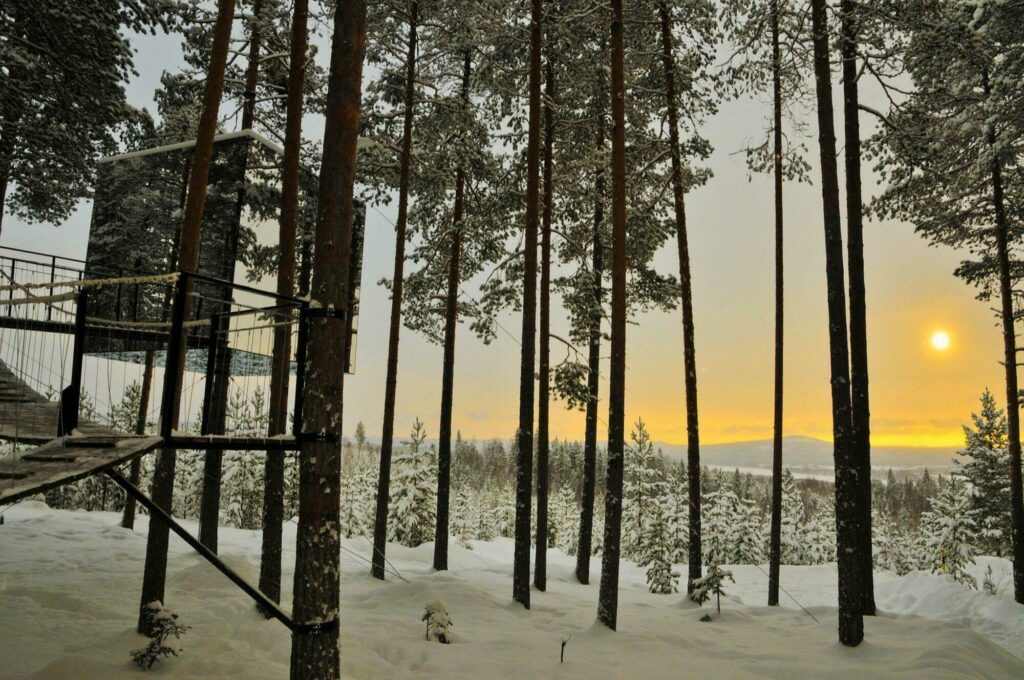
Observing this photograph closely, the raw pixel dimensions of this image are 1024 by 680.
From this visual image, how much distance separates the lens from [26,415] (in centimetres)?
656

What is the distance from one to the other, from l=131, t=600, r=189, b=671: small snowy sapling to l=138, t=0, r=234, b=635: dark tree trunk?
467mm

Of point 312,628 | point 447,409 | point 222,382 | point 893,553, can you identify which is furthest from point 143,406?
point 893,553

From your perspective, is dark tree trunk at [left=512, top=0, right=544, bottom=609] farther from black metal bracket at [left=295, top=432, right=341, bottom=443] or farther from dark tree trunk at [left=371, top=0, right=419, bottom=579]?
black metal bracket at [left=295, top=432, right=341, bottom=443]

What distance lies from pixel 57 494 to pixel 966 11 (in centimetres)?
4024

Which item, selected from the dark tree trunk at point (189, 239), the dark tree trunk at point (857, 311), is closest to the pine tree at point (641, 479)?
the dark tree trunk at point (857, 311)

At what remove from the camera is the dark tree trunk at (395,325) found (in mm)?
12461

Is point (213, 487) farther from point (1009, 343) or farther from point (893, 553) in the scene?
point (893, 553)

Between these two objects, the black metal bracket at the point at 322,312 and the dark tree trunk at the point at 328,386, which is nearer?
the dark tree trunk at the point at 328,386

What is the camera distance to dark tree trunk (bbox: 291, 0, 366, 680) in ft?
14.9

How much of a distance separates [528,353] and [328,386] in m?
6.08

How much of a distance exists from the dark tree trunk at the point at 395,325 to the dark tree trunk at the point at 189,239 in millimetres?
5385

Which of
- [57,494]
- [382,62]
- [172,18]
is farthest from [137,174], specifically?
[57,494]

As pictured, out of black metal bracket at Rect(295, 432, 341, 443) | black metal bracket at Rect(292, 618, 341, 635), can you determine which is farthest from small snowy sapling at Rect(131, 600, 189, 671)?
black metal bracket at Rect(295, 432, 341, 443)

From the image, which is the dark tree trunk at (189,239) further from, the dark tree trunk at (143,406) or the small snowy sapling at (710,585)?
the dark tree trunk at (143,406)
